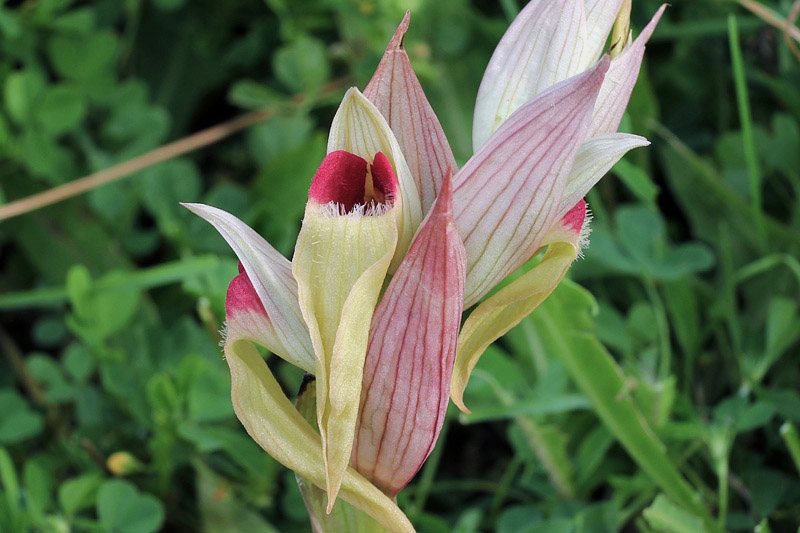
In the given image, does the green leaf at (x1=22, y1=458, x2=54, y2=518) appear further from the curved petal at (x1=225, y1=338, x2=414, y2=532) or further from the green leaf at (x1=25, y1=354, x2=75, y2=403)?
the curved petal at (x1=225, y1=338, x2=414, y2=532)

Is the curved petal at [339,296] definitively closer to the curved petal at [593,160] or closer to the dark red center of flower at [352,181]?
the dark red center of flower at [352,181]

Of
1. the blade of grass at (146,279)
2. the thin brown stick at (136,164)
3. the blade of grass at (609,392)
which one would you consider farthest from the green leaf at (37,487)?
the blade of grass at (609,392)

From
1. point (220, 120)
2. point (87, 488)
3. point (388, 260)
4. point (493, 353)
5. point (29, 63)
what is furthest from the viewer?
point (220, 120)

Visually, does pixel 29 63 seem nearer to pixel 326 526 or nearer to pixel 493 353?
pixel 493 353

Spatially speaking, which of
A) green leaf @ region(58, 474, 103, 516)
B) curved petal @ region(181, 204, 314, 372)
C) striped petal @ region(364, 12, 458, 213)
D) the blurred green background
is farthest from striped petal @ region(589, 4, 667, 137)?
green leaf @ region(58, 474, 103, 516)

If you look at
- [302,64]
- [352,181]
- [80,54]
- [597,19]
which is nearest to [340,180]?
[352,181]

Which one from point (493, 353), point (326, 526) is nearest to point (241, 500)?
point (493, 353)
